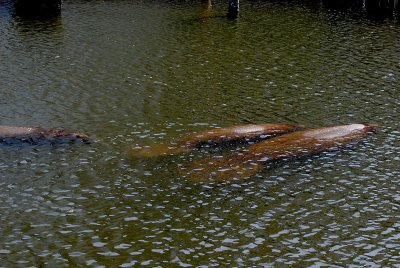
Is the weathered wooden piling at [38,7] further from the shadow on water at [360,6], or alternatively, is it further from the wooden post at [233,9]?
the shadow on water at [360,6]

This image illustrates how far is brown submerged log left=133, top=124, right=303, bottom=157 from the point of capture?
2511cm

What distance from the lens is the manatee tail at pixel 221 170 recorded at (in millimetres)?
22547

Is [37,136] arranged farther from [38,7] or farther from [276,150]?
[38,7]

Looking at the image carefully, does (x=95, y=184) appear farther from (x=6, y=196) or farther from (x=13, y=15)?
(x=13, y=15)

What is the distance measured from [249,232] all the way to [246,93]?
1406cm

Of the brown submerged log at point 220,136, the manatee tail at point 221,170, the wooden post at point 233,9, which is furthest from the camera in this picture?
the wooden post at point 233,9

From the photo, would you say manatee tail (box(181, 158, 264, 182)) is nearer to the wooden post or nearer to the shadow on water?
the wooden post

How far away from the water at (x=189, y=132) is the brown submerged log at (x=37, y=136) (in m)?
0.65

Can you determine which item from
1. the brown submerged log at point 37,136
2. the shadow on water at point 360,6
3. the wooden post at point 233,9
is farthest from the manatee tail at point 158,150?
the shadow on water at point 360,6

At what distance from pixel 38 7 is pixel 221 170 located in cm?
3530

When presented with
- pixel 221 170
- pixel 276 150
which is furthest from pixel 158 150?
pixel 276 150

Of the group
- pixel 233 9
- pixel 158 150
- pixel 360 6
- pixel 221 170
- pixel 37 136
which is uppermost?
pixel 233 9

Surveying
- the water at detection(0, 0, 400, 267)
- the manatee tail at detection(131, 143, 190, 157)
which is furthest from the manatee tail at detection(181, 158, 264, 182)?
the manatee tail at detection(131, 143, 190, 157)

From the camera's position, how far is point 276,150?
2458cm
